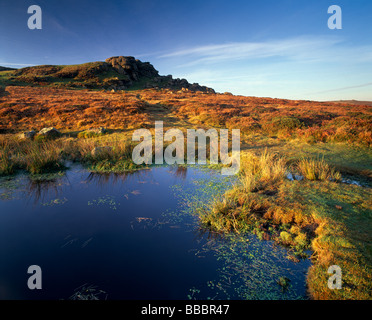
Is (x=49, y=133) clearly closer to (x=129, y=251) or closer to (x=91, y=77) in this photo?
(x=129, y=251)

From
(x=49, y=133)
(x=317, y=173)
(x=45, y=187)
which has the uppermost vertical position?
(x=49, y=133)

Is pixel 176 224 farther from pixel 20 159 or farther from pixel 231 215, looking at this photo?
pixel 20 159

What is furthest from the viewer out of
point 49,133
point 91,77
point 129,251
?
point 91,77

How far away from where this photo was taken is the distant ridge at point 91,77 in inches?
2240

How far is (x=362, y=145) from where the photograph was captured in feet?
36.3

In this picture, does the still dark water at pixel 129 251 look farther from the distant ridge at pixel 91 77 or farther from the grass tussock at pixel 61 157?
the distant ridge at pixel 91 77

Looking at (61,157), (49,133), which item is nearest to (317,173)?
(61,157)

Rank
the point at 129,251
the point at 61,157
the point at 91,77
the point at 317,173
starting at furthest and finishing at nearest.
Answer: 1. the point at 91,77
2. the point at 61,157
3. the point at 317,173
4. the point at 129,251

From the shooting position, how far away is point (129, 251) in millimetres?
4383

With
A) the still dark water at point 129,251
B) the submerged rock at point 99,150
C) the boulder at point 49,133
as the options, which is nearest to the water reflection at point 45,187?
the still dark water at point 129,251

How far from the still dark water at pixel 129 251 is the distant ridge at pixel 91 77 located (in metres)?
57.8

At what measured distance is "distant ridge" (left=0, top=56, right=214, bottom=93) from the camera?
56.9 metres

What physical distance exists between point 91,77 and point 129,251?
7809 centimetres
